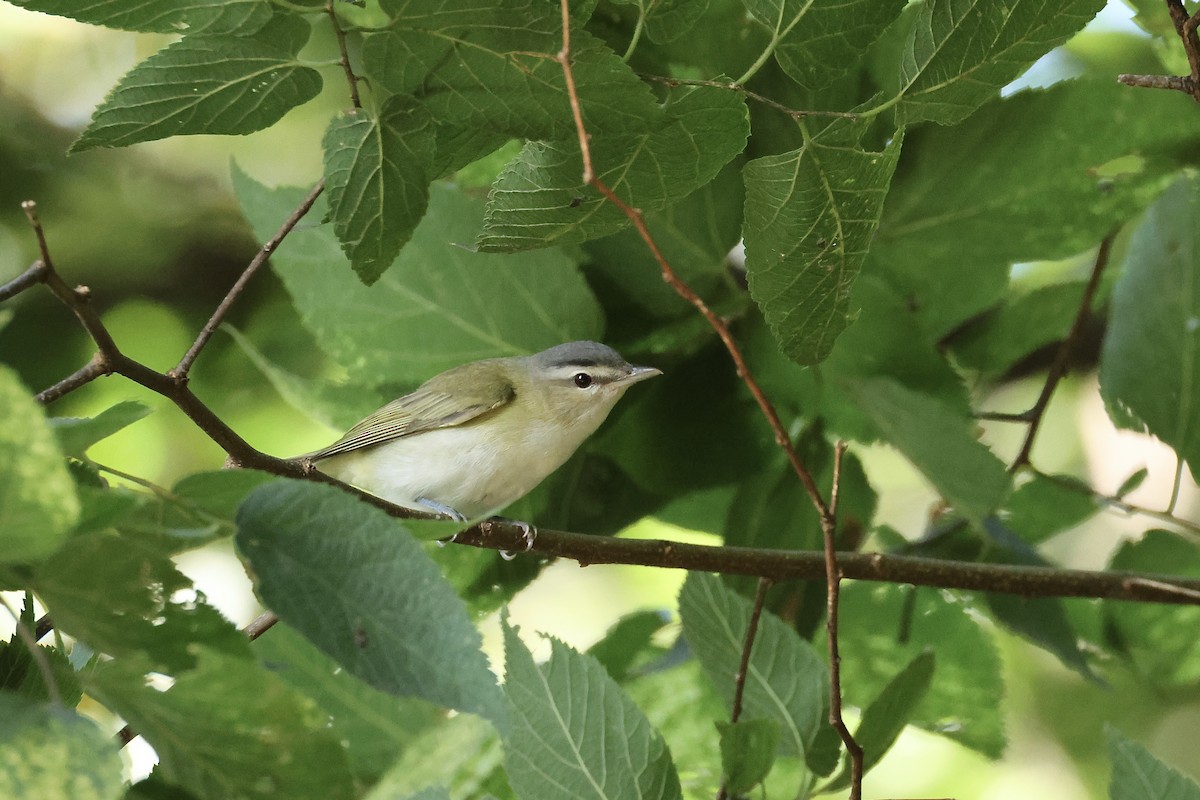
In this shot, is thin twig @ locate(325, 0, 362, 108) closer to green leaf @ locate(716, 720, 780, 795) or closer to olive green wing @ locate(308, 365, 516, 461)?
green leaf @ locate(716, 720, 780, 795)

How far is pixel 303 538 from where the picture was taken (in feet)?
3.05

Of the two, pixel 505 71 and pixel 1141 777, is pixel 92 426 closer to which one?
pixel 505 71

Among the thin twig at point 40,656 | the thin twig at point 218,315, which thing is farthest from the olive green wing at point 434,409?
the thin twig at point 40,656

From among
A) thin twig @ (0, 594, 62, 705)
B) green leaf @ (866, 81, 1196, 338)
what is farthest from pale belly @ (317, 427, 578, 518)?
thin twig @ (0, 594, 62, 705)

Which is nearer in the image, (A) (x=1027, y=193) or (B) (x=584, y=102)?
(B) (x=584, y=102)

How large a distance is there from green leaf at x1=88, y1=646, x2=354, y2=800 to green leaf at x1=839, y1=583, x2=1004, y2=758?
4.89ft

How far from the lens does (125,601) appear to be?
840 mm

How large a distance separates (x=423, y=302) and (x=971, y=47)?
1137mm

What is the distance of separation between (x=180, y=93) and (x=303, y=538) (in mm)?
490

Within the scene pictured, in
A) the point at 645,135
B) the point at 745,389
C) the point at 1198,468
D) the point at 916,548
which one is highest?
the point at 645,135

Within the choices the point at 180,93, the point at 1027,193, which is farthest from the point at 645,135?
the point at 1027,193

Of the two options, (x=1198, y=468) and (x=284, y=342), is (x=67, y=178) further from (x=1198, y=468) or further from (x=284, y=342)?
(x=1198, y=468)

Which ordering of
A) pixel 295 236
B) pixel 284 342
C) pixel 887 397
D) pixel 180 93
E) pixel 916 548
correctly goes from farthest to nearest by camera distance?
pixel 284 342 < pixel 916 548 < pixel 295 236 < pixel 887 397 < pixel 180 93

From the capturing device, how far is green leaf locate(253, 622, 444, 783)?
5.47ft
